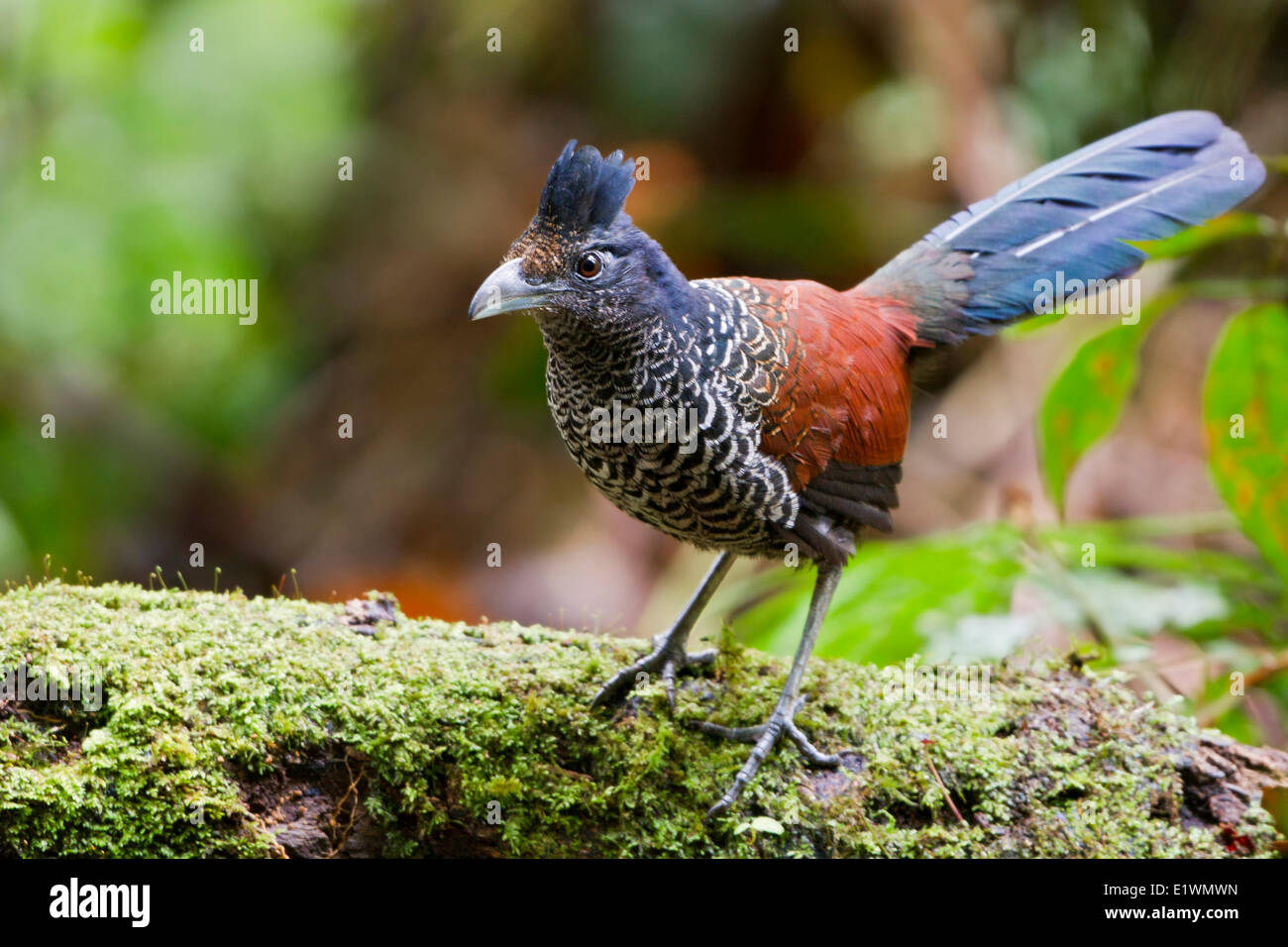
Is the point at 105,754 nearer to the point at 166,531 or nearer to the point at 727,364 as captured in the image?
the point at 727,364

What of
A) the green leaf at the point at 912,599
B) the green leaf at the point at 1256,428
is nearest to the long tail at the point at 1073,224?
the green leaf at the point at 1256,428

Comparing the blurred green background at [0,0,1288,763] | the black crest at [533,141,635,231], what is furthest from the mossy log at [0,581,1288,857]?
the black crest at [533,141,635,231]

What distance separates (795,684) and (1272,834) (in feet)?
4.14

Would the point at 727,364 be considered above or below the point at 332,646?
above

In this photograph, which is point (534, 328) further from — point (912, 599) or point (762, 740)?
point (762, 740)

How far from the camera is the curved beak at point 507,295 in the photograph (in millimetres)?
2959

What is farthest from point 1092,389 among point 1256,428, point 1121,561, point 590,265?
point 590,265

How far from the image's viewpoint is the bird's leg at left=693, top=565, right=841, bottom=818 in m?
2.98

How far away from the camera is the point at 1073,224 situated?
12.7ft

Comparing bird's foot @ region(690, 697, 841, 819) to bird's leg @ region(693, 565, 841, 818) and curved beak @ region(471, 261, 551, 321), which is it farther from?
curved beak @ region(471, 261, 551, 321)

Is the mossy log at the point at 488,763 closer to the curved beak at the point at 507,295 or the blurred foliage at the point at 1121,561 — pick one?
the blurred foliage at the point at 1121,561

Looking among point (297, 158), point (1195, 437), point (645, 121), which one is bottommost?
point (1195, 437)

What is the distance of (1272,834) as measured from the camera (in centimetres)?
291
